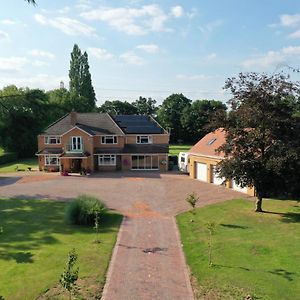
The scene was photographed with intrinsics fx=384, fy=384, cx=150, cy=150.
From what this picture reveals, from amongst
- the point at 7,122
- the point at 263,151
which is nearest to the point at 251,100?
the point at 263,151

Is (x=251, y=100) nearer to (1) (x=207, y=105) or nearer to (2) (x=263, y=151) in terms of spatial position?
(2) (x=263, y=151)

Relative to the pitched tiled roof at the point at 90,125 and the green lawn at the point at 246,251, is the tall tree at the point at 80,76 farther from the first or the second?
the green lawn at the point at 246,251

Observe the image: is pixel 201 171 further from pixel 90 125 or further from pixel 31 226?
pixel 31 226

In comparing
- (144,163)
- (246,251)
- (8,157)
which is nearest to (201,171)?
(144,163)

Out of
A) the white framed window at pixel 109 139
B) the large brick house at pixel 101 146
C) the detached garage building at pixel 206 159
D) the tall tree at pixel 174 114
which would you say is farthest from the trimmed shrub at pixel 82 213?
the tall tree at pixel 174 114

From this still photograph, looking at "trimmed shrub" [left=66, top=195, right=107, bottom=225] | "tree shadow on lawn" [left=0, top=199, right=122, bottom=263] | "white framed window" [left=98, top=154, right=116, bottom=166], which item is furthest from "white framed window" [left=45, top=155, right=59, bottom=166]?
"trimmed shrub" [left=66, top=195, right=107, bottom=225]
